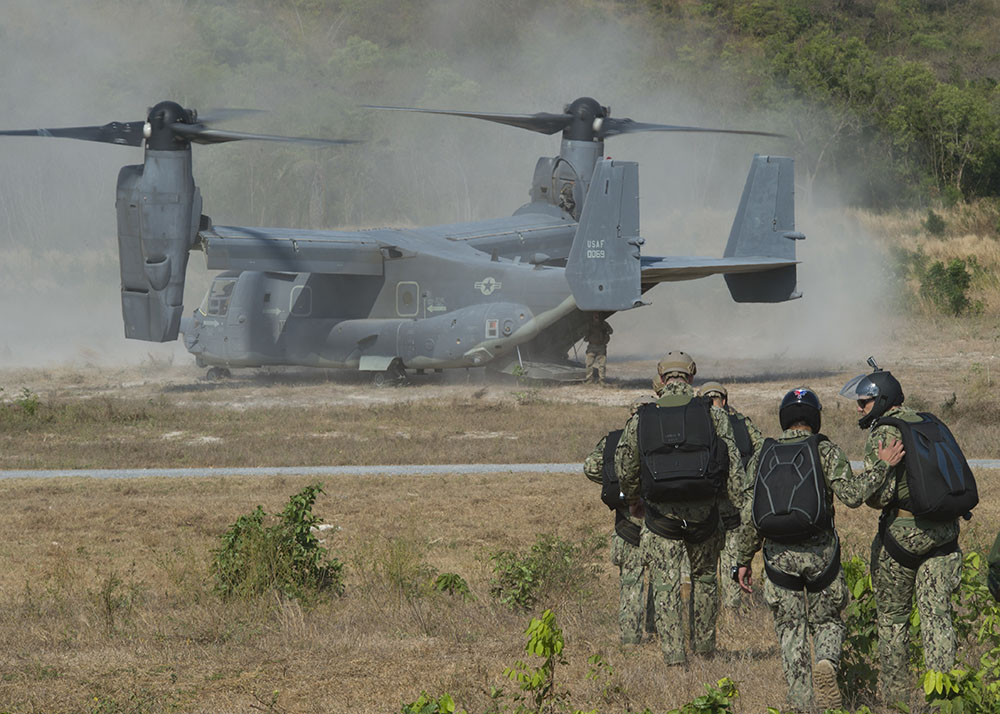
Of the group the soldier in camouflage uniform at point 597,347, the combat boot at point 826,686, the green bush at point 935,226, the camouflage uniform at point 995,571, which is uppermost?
the green bush at point 935,226

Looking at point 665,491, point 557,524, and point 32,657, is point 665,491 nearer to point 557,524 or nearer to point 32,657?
point 32,657

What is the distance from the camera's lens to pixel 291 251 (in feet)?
87.7

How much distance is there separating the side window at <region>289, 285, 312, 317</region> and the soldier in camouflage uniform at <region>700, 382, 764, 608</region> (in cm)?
1898

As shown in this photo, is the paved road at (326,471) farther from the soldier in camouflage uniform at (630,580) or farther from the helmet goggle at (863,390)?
the helmet goggle at (863,390)

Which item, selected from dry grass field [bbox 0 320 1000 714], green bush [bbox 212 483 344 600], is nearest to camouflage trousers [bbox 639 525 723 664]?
dry grass field [bbox 0 320 1000 714]

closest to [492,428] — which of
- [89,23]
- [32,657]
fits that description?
[32,657]

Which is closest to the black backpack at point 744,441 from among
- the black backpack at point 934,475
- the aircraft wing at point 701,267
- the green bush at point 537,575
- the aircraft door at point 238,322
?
the black backpack at point 934,475

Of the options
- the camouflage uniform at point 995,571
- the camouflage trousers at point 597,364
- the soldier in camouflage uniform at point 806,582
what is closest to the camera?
the camouflage uniform at point 995,571

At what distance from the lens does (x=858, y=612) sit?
27.1 ft

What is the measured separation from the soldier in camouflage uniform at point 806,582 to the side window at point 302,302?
70.3 ft

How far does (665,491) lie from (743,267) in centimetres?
1882

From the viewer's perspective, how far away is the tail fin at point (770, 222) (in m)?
27.2

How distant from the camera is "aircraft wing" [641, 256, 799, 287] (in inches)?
1032

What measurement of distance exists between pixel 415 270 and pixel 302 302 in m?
2.74
